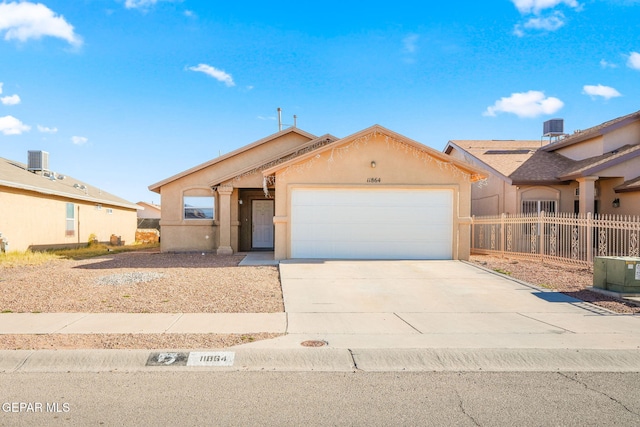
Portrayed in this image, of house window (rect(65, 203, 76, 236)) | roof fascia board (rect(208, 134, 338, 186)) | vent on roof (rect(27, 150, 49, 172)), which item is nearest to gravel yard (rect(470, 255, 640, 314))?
roof fascia board (rect(208, 134, 338, 186))

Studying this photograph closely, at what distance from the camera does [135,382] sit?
5461mm

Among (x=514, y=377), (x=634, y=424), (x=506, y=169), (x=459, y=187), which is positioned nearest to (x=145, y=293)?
(x=514, y=377)

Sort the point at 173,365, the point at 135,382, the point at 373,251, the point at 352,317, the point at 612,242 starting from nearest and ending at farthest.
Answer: the point at 135,382
the point at 173,365
the point at 352,317
the point at 373,251
the point at 612,242

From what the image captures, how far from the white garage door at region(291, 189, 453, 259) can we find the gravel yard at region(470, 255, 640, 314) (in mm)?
2159

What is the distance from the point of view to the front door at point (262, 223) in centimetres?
2216

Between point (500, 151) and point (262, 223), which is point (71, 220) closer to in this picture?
point (262, 223)

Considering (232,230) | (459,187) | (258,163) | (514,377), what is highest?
(258,163)

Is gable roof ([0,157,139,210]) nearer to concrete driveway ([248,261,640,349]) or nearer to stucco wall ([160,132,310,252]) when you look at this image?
stucco wall ([160,132,310,252])

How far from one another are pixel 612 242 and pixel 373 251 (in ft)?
33.2

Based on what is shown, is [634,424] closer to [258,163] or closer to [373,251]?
[373,251]

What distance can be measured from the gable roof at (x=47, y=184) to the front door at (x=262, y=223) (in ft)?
30.0

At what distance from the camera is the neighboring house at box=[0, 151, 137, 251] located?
18906mm

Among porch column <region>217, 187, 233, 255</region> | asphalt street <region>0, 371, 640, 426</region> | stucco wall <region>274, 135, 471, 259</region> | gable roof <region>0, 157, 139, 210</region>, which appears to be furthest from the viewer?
porch column <region>217, 187, 233, 255</region>

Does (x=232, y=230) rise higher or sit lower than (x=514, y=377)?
higher
